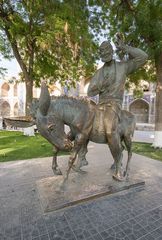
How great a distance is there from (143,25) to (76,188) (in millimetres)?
7177

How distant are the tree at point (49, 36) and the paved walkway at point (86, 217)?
7125 millimetres

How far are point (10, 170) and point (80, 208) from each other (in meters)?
2.45

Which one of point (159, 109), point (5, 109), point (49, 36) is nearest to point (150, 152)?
point (159, 109)

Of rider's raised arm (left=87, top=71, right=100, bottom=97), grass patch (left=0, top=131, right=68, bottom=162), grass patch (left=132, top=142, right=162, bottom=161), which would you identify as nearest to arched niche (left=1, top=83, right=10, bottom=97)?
grass patch (left=0, top=131, right=68, bottom=162)

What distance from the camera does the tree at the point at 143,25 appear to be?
262 inches

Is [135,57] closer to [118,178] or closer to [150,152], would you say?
[118,178]

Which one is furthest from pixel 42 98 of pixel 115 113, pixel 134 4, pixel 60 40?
pixel 60 40

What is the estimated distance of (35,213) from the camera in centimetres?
219

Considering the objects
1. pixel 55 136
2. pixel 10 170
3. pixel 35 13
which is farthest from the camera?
pixel 35 13

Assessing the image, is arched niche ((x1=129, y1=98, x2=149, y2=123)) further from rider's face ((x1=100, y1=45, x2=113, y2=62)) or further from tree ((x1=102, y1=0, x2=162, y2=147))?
rider's face ((x1=100, y1=45, x2=113, y2=62))

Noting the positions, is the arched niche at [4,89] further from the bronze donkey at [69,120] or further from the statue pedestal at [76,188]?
the bronze donkey at [69,120]

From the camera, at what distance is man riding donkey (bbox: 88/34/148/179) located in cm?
270

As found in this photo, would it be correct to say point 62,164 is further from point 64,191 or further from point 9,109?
point 9,109

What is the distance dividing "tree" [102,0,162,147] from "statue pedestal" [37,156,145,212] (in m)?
5.64
